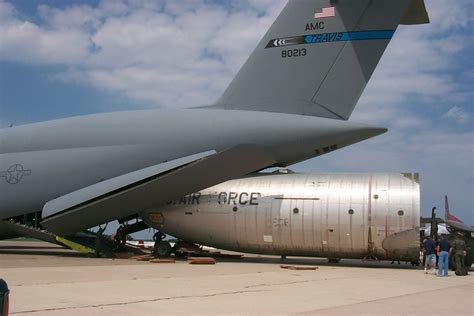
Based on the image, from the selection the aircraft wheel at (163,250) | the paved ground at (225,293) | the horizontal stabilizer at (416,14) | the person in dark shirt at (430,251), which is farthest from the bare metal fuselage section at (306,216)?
the horizontal stabilizer at (416,14)

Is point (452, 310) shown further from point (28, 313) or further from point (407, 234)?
point (407, 234)

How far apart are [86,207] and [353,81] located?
10.5 m

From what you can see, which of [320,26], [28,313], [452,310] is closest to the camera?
[28,313]

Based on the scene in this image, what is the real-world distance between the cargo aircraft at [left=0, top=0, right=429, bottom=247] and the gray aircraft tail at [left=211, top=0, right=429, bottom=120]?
0.12 ft

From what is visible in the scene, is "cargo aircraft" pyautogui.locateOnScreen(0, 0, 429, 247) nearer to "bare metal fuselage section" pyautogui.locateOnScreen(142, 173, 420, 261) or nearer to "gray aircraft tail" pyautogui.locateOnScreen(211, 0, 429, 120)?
"gray aircraft tail" pyautogui.locateOnScreen(211, 0, 429, 120)

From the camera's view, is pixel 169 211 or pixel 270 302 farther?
pixel 169 211

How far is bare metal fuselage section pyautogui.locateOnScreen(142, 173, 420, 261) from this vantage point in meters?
18.4

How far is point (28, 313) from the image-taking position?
7.35m

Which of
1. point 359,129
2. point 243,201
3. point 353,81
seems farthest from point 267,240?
point 353,81

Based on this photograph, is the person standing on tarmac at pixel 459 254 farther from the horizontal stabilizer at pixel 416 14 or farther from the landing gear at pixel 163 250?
the landing gear at pixel 163 250

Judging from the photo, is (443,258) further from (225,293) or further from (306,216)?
(225,293)

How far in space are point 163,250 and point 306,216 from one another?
19.0 ft

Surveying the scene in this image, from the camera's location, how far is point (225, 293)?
9.96m

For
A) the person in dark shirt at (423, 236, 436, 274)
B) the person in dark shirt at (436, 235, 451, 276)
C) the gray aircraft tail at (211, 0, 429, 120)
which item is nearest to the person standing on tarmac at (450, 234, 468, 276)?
the person in dark shirt at (436, 235, 451, 276)
